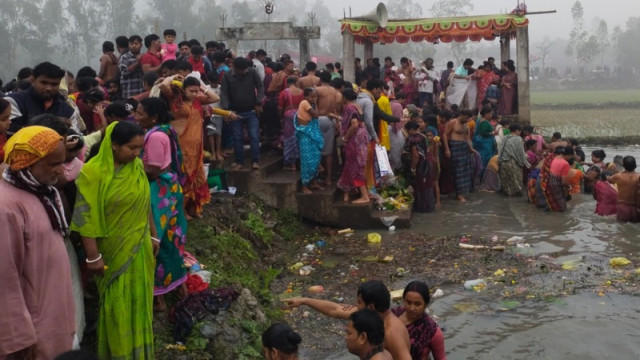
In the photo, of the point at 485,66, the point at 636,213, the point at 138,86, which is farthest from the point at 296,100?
the point at 485,66

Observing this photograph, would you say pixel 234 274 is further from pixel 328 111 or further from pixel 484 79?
pixel 484 79

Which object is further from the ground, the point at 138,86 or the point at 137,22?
the point at 137,22

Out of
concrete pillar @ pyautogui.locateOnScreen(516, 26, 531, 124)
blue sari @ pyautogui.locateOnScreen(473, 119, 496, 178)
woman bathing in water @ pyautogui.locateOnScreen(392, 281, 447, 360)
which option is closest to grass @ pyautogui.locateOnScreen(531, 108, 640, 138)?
concrete pillar @ pyautogui.locateOnScreen(516, 26, 531, 124)

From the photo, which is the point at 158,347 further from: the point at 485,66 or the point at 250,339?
the point at 485,66

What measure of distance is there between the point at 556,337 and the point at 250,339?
2.79 m

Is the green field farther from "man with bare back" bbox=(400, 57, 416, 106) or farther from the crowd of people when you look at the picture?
the crowd of people

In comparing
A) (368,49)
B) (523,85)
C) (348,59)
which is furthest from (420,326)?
(368,49)

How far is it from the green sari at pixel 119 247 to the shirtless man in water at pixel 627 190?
799 centimetres

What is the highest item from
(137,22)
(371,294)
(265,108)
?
(137,22)

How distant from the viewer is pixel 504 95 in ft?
58.1

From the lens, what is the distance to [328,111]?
383 inches

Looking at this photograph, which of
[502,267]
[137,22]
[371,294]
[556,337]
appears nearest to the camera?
[371,294]

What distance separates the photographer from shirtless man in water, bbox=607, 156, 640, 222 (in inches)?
386

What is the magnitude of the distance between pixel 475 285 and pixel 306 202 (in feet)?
10.4
